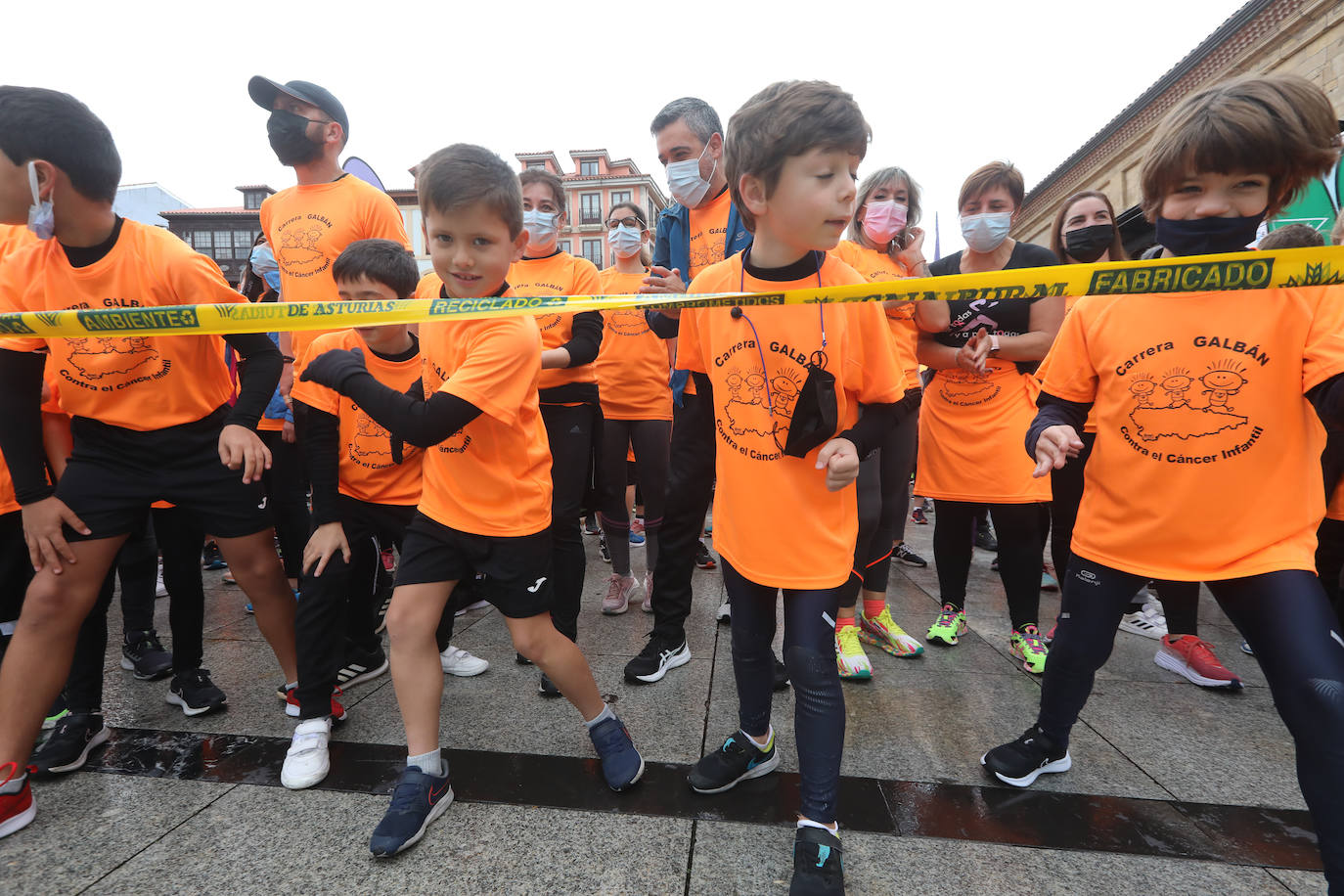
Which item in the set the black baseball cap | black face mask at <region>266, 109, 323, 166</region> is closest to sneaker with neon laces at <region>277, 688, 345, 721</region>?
black face mask at <region>266, 109, 323, 166</region>

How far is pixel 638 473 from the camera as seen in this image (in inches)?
140

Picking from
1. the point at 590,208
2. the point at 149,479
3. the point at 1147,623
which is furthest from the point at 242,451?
the point at 590,208

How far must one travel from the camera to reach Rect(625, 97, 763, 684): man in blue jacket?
254cm

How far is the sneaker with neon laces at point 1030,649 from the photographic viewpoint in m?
2.72

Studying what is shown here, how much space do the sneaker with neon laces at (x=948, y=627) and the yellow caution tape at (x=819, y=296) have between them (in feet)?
7.02

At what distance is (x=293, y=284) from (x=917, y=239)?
2.89 meters

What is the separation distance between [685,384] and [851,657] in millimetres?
1439

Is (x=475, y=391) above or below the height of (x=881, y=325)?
below

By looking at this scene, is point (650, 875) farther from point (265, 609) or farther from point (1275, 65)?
point (1275, 65)

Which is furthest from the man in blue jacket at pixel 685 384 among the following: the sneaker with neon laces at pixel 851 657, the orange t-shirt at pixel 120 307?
the orange t-shirt at pixel 120 307

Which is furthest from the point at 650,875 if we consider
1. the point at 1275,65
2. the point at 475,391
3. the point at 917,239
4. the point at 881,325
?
the point at 1275,65

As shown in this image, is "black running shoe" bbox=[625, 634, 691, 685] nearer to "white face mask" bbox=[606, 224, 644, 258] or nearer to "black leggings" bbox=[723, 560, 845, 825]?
"black leggings" bbox=[723, 560, 845, 825]

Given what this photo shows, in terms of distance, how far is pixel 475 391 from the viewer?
1.78 meters

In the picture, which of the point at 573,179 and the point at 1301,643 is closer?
the point at 1301,643
